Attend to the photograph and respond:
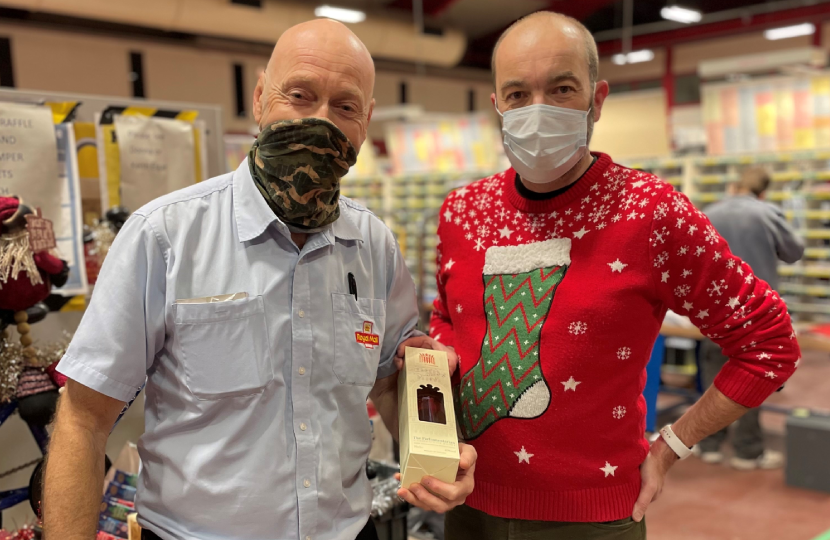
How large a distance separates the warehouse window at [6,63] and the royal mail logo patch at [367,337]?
1324 cm

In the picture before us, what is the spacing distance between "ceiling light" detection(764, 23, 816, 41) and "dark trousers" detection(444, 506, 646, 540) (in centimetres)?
1368

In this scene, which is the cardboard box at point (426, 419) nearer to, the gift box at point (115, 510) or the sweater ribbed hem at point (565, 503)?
the sweater ribbed hem at point (565, 503)

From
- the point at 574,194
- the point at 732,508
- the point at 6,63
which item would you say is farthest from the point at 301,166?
the point at 6,63

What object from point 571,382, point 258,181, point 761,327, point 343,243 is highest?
point 258,181

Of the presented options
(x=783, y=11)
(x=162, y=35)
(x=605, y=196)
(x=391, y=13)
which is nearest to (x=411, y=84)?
(x=391, y=13)

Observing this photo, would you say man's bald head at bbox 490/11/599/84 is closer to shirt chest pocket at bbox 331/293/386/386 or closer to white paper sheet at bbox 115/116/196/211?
shirt chest pocket at bbox 331/293/386/386

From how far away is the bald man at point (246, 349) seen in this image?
129cm

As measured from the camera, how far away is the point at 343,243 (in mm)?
1548

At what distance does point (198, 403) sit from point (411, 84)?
56.4 ft

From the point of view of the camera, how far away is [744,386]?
160 centimetres

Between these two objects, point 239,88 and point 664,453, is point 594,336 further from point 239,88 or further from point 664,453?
point 239,88

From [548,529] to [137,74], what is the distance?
46.9ft

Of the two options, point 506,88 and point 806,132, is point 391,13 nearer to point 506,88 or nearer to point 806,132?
point 806,132

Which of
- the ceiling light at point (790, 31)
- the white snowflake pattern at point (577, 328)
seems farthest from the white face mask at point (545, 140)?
the ceiling light at point (790, 31)
